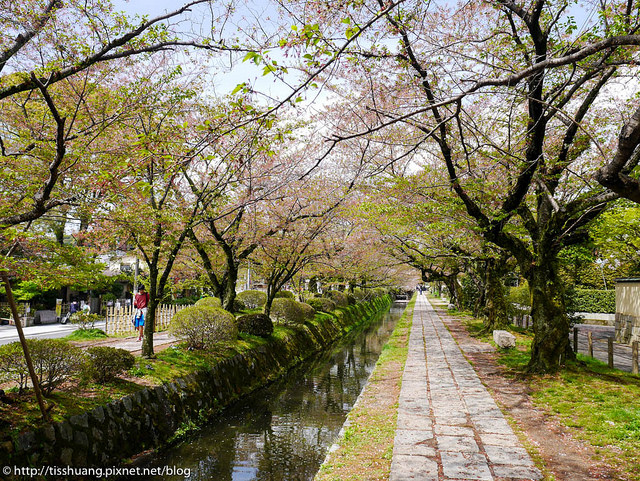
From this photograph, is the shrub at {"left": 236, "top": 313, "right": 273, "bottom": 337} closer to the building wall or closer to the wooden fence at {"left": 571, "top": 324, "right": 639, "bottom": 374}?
the wooden fence at {"left": 571, "top": 324, "right": 639, "bottom": 374}

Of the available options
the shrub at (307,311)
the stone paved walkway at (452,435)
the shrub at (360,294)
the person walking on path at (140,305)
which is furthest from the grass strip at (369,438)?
the shrub at (360,294)

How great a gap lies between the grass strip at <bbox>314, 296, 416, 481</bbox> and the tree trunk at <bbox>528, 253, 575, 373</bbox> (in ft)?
11.0

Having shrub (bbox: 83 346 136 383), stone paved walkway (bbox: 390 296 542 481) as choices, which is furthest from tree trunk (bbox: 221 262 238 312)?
stone paved walkway (bbox: 390 296 542 481)

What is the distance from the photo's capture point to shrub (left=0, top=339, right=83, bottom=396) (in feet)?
19.1

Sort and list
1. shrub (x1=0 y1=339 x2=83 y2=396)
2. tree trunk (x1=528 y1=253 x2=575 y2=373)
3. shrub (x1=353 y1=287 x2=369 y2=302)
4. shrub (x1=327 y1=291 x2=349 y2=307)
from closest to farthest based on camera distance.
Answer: shrub (x1=0 y1=339 x2=83 y2=396) → tree trunk (x1=528 y1=253 x2=575 y2=373) → shrub (x1=327 y1=291 x2=349 y2=307) → shrub (x1=353 y1=287 x2=369 y2=302)

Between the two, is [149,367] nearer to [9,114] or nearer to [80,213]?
[80,213]

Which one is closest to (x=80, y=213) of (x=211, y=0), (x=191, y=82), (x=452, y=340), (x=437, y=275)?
(x=211, y=0)

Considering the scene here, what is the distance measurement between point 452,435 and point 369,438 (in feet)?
3.91

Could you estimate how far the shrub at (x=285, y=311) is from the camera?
17.5 metres

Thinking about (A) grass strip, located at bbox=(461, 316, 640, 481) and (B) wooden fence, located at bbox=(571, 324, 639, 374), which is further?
(B) wooden fence, located at bbox=(571, 324, 639, 374)

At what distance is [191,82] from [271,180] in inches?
163

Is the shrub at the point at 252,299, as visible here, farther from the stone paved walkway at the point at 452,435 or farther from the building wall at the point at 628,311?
the building wall at the point at 628,311

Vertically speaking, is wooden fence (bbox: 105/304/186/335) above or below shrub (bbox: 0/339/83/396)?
below

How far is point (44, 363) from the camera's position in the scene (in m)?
5.99
